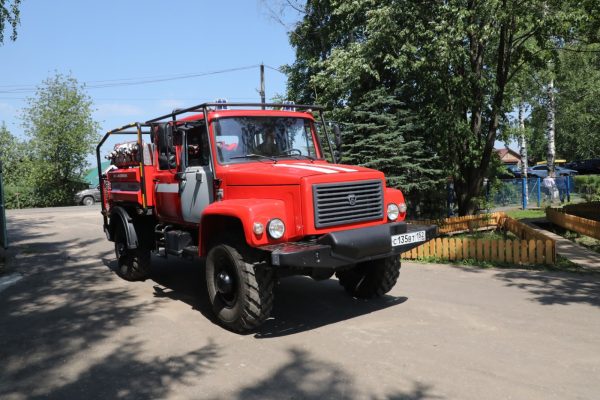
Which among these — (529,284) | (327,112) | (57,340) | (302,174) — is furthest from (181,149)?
(327,112)

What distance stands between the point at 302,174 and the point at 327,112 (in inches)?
373

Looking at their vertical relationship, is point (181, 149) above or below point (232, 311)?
above

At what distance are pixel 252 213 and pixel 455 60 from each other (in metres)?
8.83

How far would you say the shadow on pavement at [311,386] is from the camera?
376 centimetres

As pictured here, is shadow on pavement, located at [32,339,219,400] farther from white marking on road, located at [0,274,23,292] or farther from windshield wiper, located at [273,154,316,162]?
white marking on road, located at [0,274,23,292]

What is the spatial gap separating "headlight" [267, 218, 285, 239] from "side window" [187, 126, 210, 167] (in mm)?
1493

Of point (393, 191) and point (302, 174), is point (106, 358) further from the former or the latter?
point (393, 191)

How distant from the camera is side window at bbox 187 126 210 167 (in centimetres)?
597

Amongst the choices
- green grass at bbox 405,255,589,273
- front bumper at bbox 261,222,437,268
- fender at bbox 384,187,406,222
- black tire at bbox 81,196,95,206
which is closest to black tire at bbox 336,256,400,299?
fender at bbox 384,187,406,222

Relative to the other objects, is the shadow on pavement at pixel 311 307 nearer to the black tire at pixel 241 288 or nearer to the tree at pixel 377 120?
the black tire at pixel 241 288

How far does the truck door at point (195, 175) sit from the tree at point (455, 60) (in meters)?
7.33

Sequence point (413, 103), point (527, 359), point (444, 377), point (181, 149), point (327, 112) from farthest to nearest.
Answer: point (327, 112)
point (413, 103)
point (181, 149)
point (527, 359)
point (444, 377)

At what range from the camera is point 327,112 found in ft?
46.9

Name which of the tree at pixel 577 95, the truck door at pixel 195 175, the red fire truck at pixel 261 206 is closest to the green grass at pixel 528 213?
the tree at pixel 577 95
